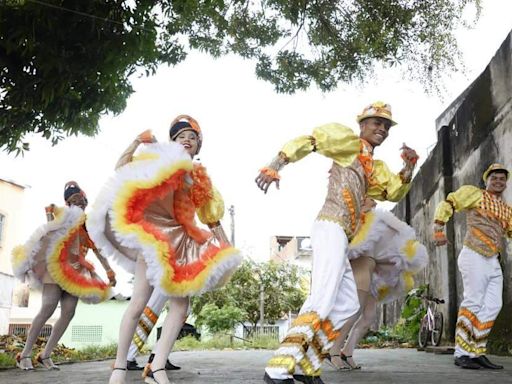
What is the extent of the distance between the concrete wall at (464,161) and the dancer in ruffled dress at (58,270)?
475cm

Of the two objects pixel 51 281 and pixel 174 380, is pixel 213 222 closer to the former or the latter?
pixel 174 380

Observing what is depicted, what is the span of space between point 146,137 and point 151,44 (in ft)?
10.1

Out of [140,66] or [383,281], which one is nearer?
[383,281]

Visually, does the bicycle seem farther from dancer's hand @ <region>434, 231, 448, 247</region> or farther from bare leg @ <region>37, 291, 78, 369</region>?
bare leg @ <region>37, 291, 78, 369</region>

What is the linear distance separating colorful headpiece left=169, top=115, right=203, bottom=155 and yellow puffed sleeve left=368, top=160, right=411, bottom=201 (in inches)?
48.0

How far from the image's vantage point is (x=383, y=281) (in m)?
5.57

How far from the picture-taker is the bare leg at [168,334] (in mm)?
3727

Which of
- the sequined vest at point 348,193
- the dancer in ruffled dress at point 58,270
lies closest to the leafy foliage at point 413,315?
the dancer in ruffled dress at point 58,270

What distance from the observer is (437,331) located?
9.04 metres

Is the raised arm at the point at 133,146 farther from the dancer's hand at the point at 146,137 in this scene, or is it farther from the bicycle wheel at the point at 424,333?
the bicycle wheel at the point at 424,333

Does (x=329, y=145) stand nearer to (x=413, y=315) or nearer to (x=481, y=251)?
(x=481, y=251)

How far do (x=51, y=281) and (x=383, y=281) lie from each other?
3.13 metres

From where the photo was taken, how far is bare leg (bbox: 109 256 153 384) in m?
3.65

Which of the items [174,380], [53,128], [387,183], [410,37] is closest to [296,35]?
[410,37]
